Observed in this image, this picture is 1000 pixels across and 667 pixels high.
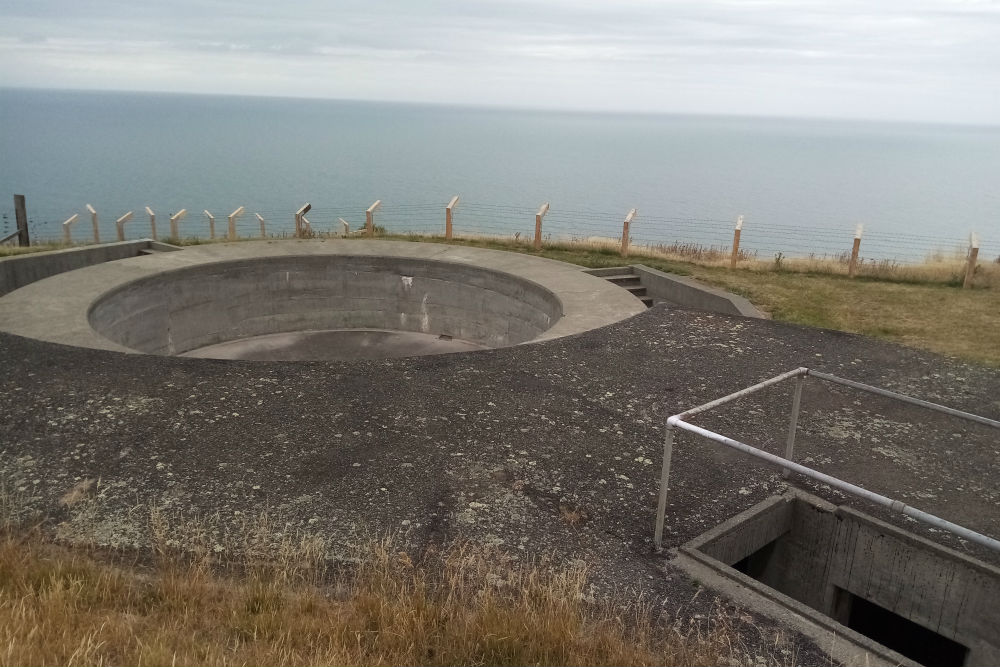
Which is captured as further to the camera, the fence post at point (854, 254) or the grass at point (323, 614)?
the fence post at point (854, 254)

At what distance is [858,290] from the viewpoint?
1628cm

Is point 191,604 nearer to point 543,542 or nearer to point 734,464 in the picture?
point 543,542

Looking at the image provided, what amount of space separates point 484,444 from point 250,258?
1125cm

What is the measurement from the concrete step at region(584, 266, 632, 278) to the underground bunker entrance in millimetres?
10345

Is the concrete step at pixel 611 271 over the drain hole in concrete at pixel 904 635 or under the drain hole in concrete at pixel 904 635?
over

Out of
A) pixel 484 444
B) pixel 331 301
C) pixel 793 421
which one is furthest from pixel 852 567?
pixel 331 301

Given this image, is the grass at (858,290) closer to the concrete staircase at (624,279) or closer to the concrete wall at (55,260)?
the concrete staircase at (624,279)

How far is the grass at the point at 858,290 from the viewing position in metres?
13.0

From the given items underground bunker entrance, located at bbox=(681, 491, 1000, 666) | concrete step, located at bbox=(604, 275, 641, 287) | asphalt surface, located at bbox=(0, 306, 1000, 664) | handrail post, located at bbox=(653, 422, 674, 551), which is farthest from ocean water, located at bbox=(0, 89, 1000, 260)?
handrail post, located at bbox=(653, 422, 674, 551)

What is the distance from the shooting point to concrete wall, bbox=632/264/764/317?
14219mm

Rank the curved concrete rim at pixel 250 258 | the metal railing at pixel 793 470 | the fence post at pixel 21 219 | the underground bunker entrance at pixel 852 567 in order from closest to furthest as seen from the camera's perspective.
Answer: the metal railing at pixel 793 470, the underground bunker entrance at pixel 852 567, the curved concrete rim at pixel 250 258, the fence post at pixel 21 219

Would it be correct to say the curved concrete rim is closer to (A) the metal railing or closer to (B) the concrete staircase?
(B) the concrete staircase

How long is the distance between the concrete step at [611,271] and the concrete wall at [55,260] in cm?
959

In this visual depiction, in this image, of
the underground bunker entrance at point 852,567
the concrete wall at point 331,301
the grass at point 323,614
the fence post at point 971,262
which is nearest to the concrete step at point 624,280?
the concrete wall at point 331,301
